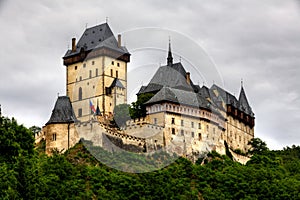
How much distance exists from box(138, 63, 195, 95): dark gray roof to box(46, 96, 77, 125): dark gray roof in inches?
438

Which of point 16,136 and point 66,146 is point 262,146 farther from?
point 16,136

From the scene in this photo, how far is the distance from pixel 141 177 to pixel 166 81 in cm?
2180

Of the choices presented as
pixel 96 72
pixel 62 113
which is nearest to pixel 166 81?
pixel 96 72

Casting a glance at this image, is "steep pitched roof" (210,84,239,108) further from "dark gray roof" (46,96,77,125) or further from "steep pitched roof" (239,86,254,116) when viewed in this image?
"dark gray roof" (46,96,77,125)

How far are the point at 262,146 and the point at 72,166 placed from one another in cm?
3991

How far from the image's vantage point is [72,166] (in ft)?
226

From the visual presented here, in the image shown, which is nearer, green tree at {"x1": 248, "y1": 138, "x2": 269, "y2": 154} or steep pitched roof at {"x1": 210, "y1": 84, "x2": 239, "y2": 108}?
steep pitched roof at {"x1": 210, "y1": 84, "x2": 239, "y2": 108}

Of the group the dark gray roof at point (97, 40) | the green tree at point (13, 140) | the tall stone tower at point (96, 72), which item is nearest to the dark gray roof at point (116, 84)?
the tall stone tower at point (96, 72)

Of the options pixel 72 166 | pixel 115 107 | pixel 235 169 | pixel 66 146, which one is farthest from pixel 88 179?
pixel 115 107

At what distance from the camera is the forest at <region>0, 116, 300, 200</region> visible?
182ft

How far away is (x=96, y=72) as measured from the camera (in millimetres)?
93250

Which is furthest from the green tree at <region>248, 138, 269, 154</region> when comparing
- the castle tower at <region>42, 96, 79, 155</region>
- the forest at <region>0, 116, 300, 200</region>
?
the castle tower at <region>42, 96, 79, 155</region>

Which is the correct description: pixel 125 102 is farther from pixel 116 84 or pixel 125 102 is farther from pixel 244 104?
pixel 244 104

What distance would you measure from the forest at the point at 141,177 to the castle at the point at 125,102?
2.35m
